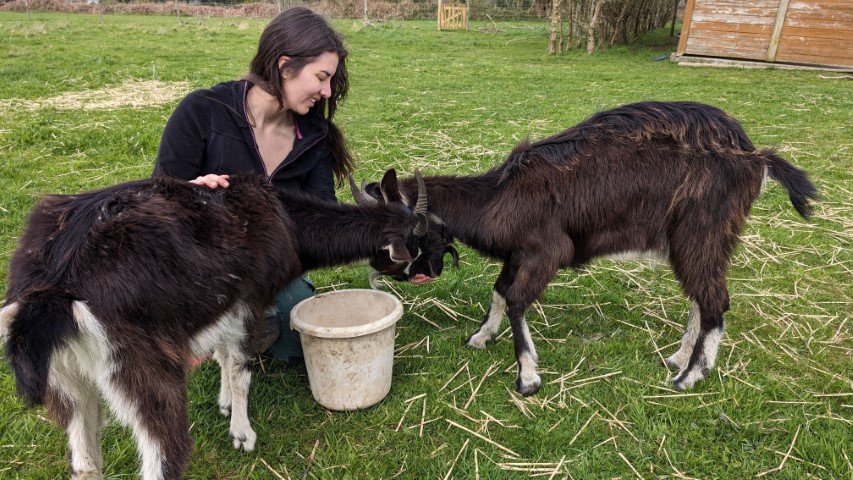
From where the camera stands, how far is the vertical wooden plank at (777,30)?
13625mm

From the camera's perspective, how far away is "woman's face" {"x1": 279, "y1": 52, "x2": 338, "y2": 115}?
3.05 meters

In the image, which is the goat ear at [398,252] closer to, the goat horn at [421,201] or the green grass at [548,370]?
the goat horn at [421,201]

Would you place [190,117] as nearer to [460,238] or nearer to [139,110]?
[460,238]

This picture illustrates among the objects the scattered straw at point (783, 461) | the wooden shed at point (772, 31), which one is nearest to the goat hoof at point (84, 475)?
the scattered straw at point (783, 461)

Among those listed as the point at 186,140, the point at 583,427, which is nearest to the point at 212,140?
the point at 186,140

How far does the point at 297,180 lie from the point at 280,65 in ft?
2.47

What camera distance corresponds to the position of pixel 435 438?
2922mm

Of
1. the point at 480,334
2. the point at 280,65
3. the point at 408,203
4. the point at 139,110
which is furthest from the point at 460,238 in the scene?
the point at 139,110

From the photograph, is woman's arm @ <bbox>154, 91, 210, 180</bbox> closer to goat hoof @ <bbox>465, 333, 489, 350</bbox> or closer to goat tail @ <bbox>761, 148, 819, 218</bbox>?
goat hoof @ <bbox>465, 333, 489, 350</bbox>

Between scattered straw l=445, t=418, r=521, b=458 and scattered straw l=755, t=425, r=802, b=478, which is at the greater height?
scattered straw l=755, t=425, r=802, b=478

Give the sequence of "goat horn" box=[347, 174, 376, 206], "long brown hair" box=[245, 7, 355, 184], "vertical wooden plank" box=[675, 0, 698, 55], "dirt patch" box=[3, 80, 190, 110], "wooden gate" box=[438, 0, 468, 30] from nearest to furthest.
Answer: "long brown hair" box=[245, 7, 355, 184] < "goat horn" box=[347, 174, 376, 206] < "dirt patch" box=[3, 80, 190, 110] < "vertical wooden plank" box=[675, 0, 698, 55] < "wooden gate" box=[438, 0, 468, 30]

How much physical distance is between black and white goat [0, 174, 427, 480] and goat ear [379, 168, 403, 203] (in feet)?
2.62

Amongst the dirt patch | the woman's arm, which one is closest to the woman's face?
the woman's arm

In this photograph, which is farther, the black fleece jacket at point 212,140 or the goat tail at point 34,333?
the black fleece jacket at point 212,140
